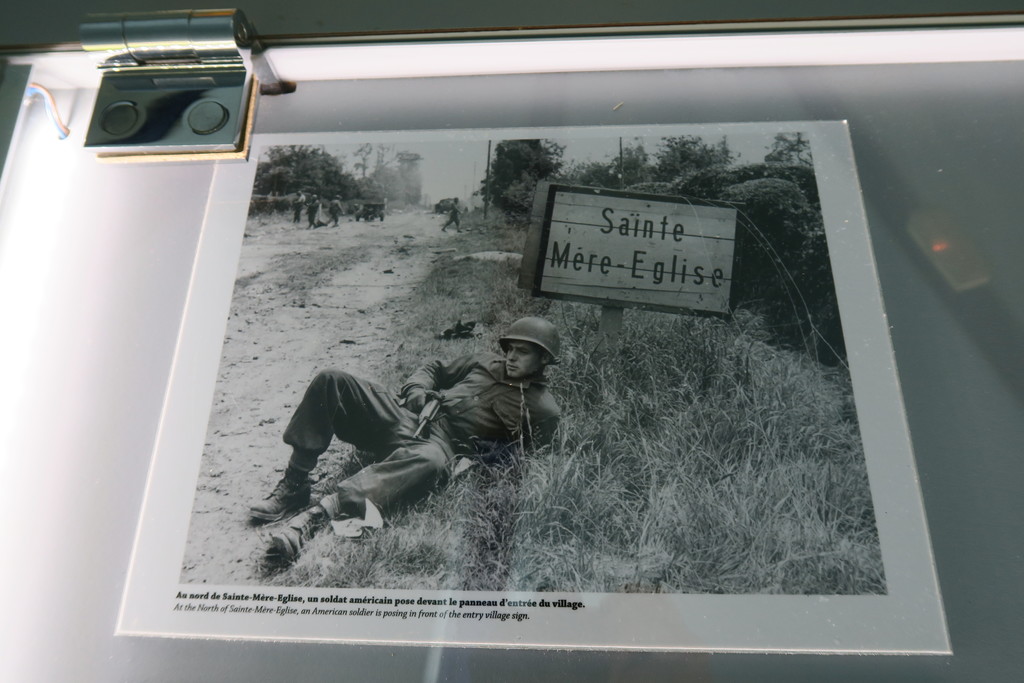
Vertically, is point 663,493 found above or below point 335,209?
below

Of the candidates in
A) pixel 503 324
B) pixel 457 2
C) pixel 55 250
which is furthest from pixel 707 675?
pixel 55 250

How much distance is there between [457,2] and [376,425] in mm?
836

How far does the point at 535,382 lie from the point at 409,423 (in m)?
0.23

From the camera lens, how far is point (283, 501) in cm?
117

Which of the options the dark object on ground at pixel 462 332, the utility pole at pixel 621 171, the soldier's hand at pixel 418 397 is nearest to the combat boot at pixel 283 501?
the soldier's hand at pixel 418 397

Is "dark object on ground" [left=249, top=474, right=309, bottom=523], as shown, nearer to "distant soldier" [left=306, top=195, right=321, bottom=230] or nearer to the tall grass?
the tall grass

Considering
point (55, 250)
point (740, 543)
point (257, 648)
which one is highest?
point (55, 250)

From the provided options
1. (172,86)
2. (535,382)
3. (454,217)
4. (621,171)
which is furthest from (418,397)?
(172,86)

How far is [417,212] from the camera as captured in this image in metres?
1.40

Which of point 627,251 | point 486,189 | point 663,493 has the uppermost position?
point 486,189

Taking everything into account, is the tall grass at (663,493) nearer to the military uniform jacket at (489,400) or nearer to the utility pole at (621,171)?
the military uniform jacket at (489,400)

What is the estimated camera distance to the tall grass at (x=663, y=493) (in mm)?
1104

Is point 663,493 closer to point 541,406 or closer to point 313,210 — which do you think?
point 541,406

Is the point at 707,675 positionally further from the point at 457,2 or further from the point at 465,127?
the point at 457,2
